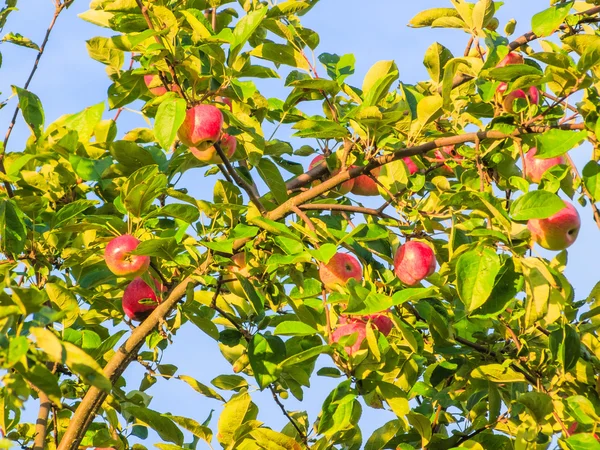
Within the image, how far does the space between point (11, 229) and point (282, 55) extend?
99 centimetres

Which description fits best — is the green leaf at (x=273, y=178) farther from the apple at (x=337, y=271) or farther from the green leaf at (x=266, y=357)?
the green leaf at (x=266, y=357)

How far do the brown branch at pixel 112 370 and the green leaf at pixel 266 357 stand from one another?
0.28 m

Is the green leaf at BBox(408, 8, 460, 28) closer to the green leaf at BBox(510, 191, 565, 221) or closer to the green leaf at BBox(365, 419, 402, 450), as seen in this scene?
the green leaf at BBox(510, 191, 565, 221)

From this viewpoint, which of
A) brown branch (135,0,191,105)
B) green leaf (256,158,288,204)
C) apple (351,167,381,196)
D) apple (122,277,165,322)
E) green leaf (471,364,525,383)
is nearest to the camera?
brown branch (135,0,191,105)

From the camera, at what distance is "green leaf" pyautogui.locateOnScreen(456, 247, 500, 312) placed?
6.23ft

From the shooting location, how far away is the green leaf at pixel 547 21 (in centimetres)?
234

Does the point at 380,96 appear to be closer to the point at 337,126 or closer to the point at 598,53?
the point at 337,126

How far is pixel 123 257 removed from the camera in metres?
2.32

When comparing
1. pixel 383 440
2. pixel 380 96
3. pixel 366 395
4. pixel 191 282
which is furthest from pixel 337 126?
pixel 383 440

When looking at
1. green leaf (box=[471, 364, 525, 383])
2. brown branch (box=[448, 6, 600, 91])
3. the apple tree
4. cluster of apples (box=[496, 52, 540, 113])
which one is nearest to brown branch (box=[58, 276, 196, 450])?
the apple tree

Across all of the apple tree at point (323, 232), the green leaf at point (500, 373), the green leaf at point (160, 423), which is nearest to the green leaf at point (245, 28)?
the apple tree at point (323, 232)

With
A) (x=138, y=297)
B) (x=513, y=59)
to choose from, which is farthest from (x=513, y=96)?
(x=138, y=297)

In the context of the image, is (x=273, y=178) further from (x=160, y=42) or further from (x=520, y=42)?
(x=520, y=42)

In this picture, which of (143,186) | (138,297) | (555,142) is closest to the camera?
(555,142)
